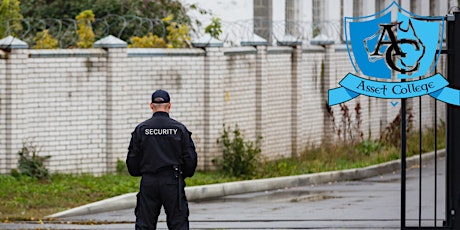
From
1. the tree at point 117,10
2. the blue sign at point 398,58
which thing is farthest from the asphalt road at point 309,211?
the tree at point 117,10

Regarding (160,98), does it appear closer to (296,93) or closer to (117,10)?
(296,93)

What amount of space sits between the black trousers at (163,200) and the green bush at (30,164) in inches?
319

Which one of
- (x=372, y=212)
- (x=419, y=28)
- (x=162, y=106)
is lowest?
(x=372, y=212)

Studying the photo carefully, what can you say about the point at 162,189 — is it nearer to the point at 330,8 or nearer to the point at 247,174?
the point at 247,174

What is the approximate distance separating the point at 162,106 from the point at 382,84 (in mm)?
2099

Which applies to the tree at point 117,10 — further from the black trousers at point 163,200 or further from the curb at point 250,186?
the black trousers at point 163,200

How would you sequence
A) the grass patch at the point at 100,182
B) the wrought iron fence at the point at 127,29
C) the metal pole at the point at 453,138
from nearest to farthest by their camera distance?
1. the metal pole at the point at 453,138
2. the grass patch at the point at 100,182
3. the wrought iron fence at the point at 127,29

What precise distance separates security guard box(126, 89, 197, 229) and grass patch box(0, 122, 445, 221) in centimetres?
559

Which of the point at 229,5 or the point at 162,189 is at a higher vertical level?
the point at 229,5

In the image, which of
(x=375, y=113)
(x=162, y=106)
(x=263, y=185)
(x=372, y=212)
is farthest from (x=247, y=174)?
(x=162, y=106)

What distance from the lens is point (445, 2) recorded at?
30047 mm

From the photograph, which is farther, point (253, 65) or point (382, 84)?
point (253, 65)

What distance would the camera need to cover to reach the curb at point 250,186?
16953 mm

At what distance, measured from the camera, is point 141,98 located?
20.4 metres
